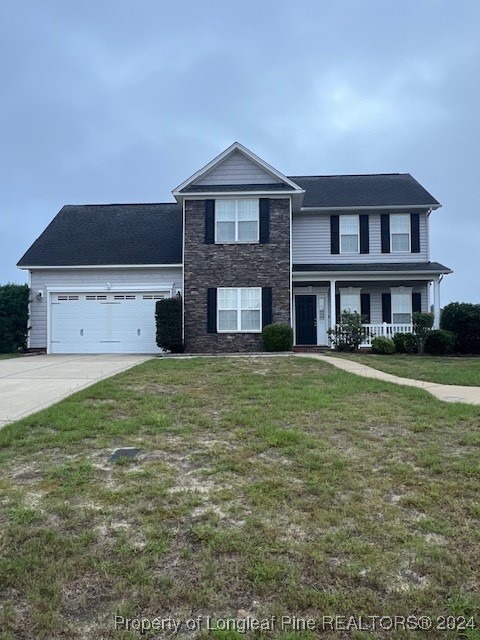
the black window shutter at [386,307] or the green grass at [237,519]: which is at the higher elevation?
the black window shutter at [386,307]

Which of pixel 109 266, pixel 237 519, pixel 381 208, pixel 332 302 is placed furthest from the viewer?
pixel 381 208

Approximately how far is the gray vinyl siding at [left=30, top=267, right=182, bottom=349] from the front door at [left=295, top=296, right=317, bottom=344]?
16.3ft

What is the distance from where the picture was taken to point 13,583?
2779mm

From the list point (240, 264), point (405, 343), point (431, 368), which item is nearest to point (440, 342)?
point (405, 343)

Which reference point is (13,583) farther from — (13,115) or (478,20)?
(13,115)

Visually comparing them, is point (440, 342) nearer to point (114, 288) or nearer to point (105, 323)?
point (114, 288)

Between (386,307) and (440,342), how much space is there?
3279 millimetres

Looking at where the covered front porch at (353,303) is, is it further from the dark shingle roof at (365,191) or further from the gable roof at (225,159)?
the gable roof at (225,159)

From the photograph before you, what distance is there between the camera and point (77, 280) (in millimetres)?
18562

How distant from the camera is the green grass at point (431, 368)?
9.80 m

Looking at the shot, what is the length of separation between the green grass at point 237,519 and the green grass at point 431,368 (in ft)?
12.1

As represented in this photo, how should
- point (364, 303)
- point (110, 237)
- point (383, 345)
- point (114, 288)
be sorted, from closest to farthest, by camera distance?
point (383, 345) → point (114, 288) → point (364, 303) → point (110, 237)

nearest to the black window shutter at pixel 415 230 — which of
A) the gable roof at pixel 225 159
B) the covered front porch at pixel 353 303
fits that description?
the covered front porch at pixel 353 303

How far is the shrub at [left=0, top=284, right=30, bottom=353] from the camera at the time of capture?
17.9 metres
